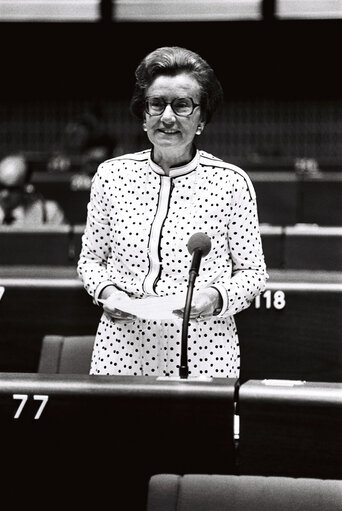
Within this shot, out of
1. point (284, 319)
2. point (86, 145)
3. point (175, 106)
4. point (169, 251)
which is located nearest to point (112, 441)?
point (169, 251)

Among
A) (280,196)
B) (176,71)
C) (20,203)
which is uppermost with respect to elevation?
(176,71)

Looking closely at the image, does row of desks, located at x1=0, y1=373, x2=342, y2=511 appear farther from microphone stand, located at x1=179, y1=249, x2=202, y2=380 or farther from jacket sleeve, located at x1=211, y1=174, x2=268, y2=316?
jacket sleeve, located at x1=211, y1=174, x2=268, y2=316

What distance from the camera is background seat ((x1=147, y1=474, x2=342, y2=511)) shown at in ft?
5.30

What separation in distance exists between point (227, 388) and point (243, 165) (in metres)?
7.95

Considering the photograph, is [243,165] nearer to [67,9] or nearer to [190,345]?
[67,9]

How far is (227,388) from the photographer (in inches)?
78.4

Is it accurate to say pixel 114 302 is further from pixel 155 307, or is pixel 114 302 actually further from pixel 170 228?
pixel 170 228

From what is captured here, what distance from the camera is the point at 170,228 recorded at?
8.47ft

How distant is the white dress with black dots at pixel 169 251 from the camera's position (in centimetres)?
257

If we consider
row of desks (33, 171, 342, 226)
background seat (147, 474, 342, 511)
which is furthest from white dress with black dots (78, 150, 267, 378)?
row of desks (33, 171, 342, 226)

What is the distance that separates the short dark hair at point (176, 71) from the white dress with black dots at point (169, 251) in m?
0.14

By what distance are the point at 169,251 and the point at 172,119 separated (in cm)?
32

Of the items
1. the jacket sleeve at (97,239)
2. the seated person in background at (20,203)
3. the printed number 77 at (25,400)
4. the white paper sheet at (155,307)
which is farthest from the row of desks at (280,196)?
the printed number 77 at (25,400)

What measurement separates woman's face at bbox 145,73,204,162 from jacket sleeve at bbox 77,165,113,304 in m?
0.19
